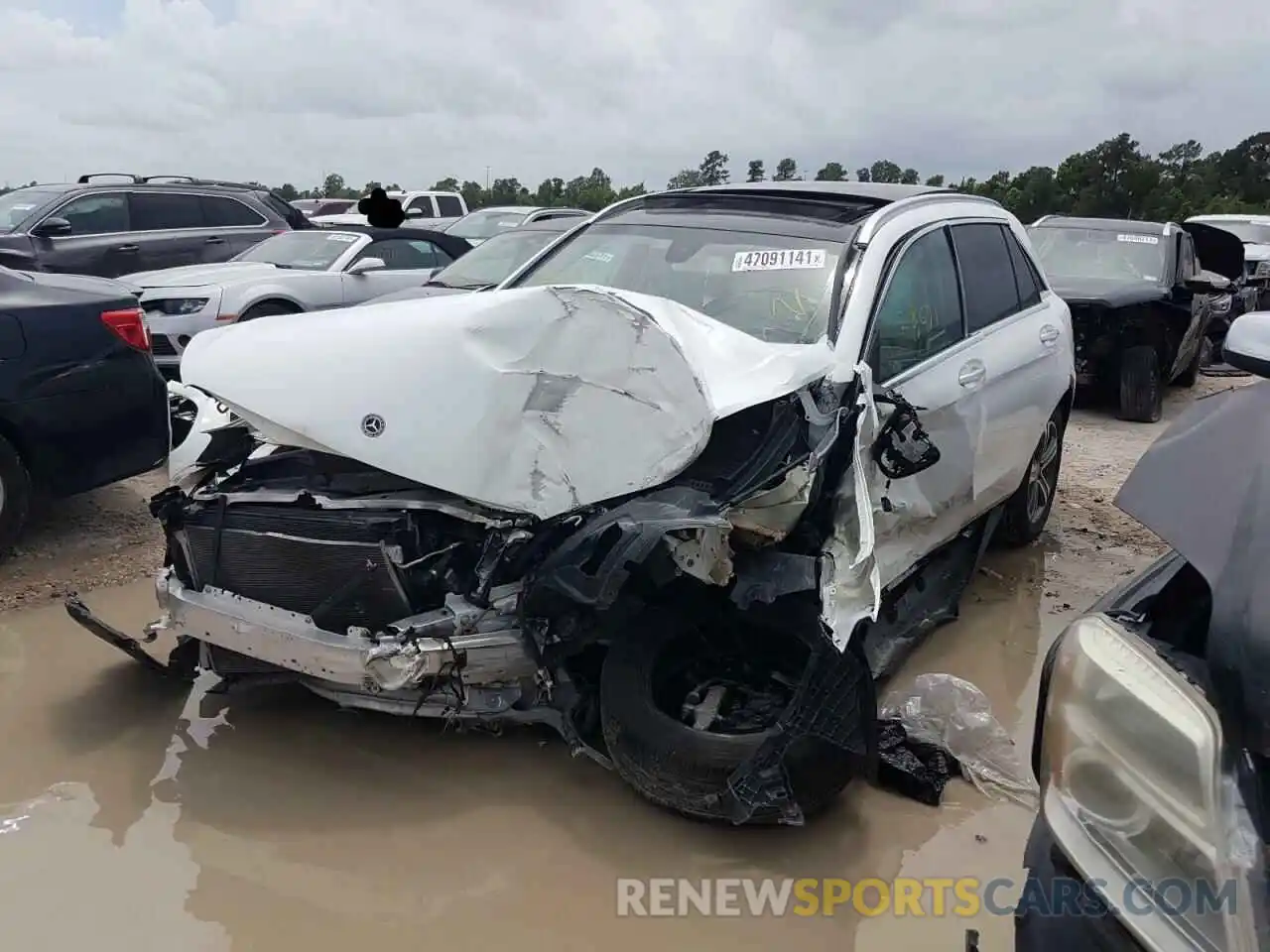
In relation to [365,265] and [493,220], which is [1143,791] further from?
[493,220]

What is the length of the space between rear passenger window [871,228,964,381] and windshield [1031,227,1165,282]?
245 inches

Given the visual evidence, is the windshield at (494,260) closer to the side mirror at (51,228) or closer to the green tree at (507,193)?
the side mirror at (51,228)

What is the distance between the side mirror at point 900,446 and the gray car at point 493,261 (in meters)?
5.07

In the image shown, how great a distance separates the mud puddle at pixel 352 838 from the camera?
2678 millimetres

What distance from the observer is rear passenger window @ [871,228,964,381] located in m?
3.74

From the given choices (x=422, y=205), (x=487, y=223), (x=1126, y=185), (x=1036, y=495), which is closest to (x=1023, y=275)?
(x=1036, y=495)

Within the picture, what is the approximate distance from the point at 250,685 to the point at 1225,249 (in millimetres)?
11118

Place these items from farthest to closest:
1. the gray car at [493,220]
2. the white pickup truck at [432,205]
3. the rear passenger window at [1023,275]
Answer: the white pickup truck at [432,205] < the gray car at [493,220] < the rear passenger window at [1023,275]

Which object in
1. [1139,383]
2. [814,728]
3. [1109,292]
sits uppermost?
[1109,292]

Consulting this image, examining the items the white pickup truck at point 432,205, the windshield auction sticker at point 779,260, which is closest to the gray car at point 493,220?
the white pickup truck at point 432,205

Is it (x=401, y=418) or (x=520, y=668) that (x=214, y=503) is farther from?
(x=520, y=668)

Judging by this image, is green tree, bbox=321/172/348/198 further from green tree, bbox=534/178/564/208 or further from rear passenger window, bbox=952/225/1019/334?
rear passenger window, bbox=952/225/1019/334

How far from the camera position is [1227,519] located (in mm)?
1507

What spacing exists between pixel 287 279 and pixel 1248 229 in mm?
16695
